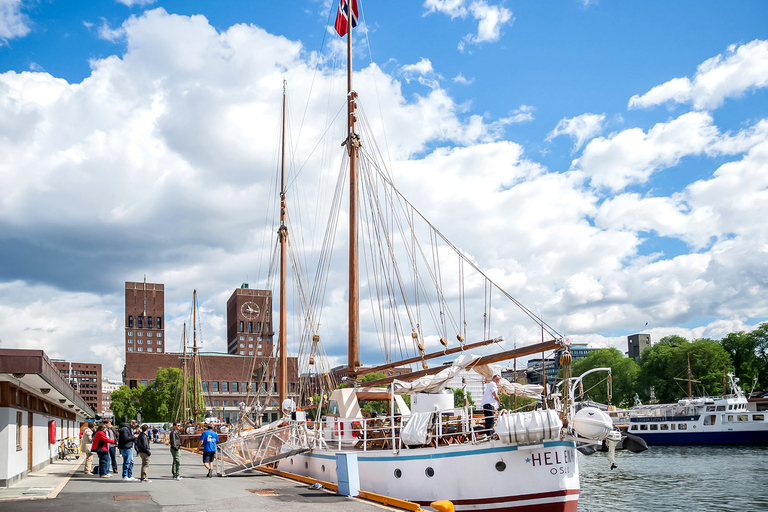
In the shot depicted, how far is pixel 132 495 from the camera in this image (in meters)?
17.4

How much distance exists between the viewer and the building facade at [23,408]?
52.0 ft

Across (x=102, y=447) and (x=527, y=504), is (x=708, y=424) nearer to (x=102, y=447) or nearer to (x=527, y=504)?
(x=527, y=504)

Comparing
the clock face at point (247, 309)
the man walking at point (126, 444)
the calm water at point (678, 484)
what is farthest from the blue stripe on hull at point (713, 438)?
the clock face at point (247, 309)

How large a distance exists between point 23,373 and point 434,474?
35.9 ft

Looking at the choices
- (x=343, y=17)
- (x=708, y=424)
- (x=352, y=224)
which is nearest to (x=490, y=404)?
(x=352, y=224)

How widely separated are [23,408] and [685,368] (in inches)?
3646

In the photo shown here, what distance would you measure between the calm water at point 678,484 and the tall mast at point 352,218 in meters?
11.5

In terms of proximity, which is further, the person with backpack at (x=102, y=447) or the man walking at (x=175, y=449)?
the man walking at (x=175, y=449)

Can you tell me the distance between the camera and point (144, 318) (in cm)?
18550

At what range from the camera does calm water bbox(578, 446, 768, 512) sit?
27156 mm

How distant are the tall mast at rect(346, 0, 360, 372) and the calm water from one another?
11485mm

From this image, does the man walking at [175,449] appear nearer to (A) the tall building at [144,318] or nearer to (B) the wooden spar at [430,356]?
(B) the wooden spar at [430,356]

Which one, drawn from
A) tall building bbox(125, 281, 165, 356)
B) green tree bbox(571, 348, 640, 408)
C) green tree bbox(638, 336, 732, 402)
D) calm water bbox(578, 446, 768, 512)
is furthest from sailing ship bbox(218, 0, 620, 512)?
tall building bbox(125, 281, 165, 356)

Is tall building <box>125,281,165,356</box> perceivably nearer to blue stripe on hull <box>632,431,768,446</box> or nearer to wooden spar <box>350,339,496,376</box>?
blue stripe on hull <box>632,431,768,446</box>
